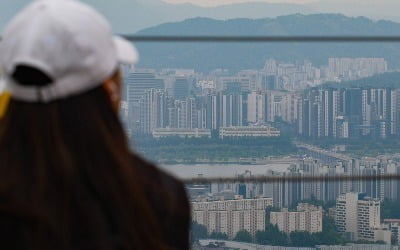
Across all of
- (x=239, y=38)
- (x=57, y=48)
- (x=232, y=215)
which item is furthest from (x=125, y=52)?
(x=232, y=215)

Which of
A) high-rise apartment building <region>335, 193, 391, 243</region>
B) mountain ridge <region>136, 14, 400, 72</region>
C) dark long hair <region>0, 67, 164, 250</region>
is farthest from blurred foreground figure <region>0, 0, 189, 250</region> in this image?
high-rise apartment building <region>335, 193, 391, 243</region>

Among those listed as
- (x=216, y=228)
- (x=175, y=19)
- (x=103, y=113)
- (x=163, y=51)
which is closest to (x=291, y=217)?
(x=216, y=228)

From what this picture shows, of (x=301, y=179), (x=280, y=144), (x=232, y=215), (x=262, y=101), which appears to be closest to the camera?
(x=301, y=179)

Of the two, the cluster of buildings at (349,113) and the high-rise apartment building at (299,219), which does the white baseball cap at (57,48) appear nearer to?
the high-rise apartment building at (299,219)

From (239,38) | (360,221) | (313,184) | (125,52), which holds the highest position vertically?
(239,38)

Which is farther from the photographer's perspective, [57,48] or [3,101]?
[3,101]

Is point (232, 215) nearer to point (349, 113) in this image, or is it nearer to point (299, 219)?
point (299, 219)

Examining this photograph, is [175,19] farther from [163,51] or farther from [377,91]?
[377,91]

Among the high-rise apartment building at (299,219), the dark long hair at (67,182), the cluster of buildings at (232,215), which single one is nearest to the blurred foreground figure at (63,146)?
the dark long hair at (67,182)
